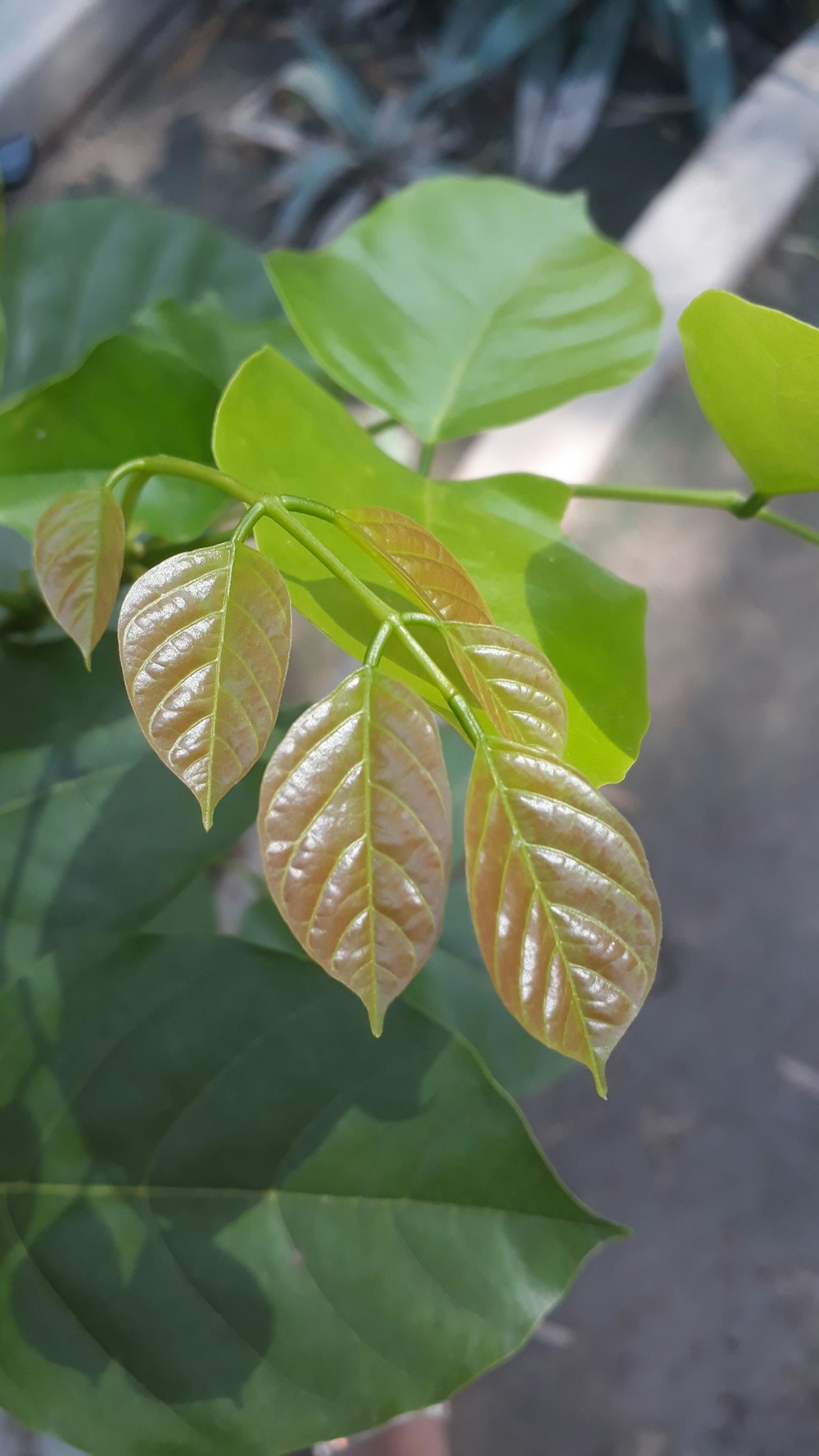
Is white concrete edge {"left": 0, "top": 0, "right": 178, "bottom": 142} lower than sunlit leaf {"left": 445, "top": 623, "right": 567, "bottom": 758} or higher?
higher

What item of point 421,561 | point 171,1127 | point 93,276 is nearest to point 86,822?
point 171,1127

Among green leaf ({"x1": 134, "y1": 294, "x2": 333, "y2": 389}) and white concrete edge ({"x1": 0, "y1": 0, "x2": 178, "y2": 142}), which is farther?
white concrete edge ({"x1": 0, "y1": 0, "x2": 178, "y2": 142})

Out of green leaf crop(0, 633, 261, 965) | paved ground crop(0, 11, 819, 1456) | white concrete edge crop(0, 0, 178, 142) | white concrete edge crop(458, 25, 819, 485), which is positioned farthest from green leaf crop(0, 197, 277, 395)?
white concrete edge crop(0, 0, 178, 142)

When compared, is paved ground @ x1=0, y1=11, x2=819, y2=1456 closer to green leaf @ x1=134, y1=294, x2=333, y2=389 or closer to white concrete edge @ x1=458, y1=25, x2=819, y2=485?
white concrete edge @ x1=458, y1=25, x2=819, y2=485

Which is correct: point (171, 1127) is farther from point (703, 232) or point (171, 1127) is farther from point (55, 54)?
point (55, 54)

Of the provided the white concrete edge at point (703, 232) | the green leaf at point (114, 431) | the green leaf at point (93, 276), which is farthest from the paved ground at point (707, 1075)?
the green leaf at point (114, 431)

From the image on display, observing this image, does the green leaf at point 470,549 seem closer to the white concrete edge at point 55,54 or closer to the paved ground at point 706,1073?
the paved ground at point 706,1073
